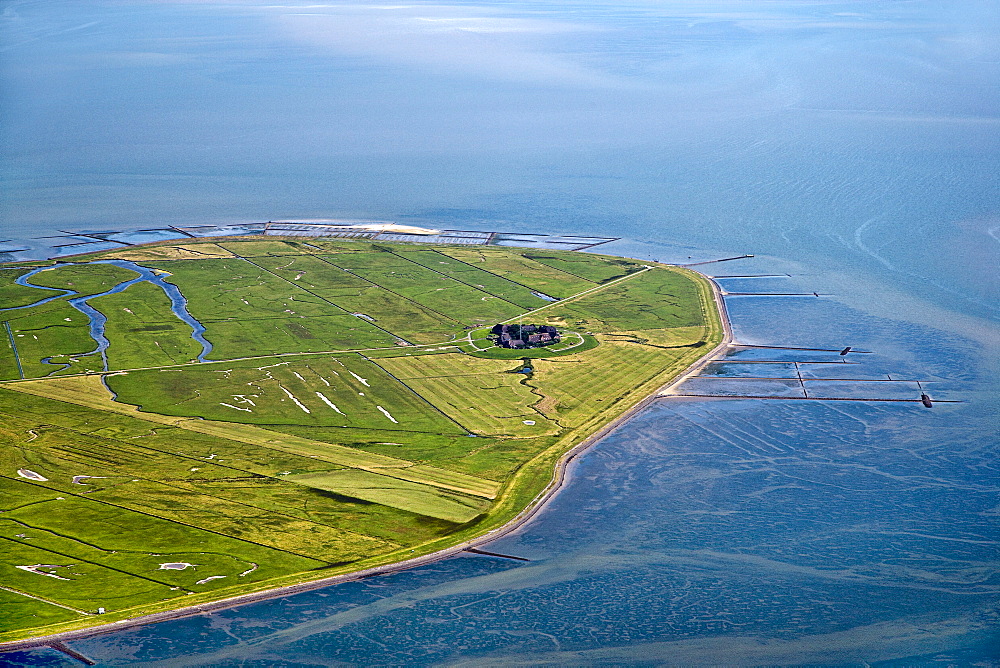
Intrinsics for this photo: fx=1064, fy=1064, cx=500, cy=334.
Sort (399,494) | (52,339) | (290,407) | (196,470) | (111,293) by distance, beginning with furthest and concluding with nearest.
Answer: (111,293), (52,339), (290,407), (196,470), (399,494)

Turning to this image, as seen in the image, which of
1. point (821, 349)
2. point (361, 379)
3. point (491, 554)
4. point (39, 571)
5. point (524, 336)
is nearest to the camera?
point (39, 571)

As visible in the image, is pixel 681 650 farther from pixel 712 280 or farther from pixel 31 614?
pixel 712 280

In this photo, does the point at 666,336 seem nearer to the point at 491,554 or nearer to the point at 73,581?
the point at 491,554

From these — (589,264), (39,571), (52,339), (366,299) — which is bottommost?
(39,571)

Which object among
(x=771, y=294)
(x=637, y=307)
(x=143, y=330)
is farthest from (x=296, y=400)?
(x=771, y=294)

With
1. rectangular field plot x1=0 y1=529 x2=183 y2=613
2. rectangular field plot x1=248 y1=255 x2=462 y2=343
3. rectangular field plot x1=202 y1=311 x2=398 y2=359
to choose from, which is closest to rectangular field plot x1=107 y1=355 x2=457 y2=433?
rectangular field plot x1=202 y1=311 x2=398 y2=359

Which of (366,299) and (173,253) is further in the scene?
(173,253)

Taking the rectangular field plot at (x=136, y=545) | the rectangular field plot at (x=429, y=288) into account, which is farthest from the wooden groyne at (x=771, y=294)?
the rectangular field plot at (x=136, y=545)

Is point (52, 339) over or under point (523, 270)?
under
